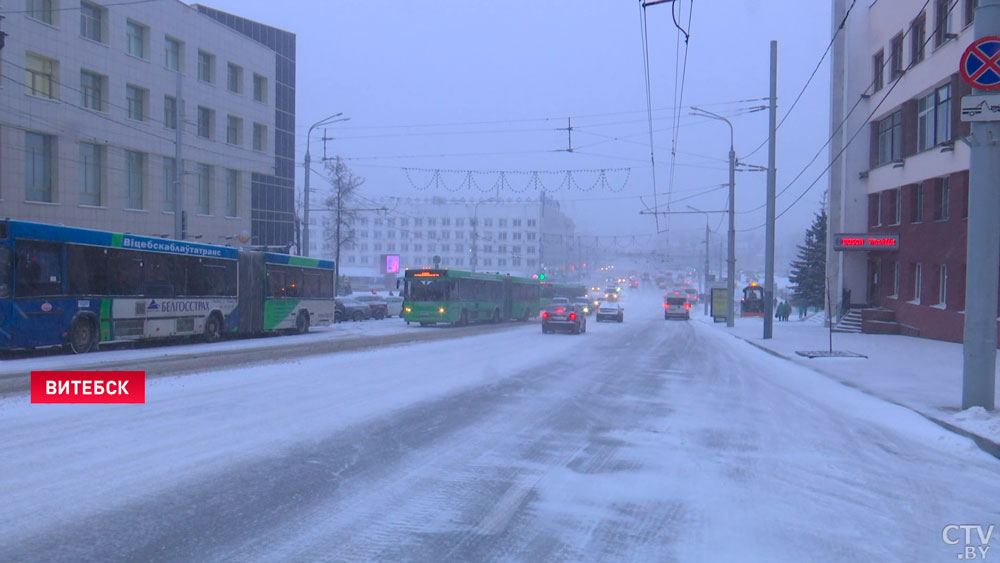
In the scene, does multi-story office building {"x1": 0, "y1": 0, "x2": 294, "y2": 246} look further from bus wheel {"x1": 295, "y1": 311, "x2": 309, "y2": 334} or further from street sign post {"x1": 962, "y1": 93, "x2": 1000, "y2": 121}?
street sign post {"x1": 962, "y1": 93, "x2": 1000, "y2": 121}

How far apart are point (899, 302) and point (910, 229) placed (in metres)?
3.24

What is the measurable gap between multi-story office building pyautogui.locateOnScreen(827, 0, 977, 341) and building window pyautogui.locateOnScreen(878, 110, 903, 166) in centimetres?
4

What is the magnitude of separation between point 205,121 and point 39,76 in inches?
425

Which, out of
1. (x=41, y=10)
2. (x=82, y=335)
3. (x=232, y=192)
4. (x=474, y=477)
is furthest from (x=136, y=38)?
(x=474, y=477)

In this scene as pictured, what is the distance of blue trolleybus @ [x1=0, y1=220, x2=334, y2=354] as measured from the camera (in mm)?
17609

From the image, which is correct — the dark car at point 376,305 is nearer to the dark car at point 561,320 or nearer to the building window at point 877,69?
the dark car at point 561,320

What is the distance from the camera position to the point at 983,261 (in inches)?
444

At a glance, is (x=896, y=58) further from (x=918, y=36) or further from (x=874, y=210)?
(x=874, y=210)

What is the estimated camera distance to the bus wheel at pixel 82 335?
1892 cm

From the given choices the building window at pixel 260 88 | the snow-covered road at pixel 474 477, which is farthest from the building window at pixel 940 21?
the building window at pixel 260 88

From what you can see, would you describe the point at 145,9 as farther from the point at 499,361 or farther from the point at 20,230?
the point at 499,361

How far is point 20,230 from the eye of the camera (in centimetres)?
1761

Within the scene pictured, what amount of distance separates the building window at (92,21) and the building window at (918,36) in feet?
109

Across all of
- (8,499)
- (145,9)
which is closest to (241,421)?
(8,499)
